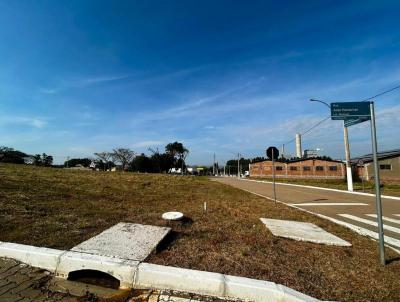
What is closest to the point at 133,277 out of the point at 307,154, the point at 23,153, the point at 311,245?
the point at 311,245

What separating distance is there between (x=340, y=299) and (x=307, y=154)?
8686 cm

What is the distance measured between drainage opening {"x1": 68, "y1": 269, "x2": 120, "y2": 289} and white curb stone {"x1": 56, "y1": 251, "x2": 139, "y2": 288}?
8 centimetres

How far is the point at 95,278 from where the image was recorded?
352 centimetres

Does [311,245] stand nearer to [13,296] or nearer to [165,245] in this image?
[165,245]

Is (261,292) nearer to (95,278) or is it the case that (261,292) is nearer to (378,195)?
(95,278)

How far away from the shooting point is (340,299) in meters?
3.24

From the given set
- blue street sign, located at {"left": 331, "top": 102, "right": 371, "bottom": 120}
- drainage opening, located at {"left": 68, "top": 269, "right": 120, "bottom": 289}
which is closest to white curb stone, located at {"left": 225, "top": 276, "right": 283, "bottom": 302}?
drainage opening, located at {"left": 68, "top": 269, "right": 120, "bottom": 289}

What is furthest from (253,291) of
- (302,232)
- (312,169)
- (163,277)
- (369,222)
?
(312,169)

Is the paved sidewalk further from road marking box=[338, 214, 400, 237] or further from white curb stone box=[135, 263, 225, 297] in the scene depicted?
road marking box=[338, 214, 400, 237]

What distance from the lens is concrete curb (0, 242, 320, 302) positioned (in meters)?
3.15

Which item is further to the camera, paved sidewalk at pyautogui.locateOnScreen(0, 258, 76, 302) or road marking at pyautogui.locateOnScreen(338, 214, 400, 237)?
road marking at pyautogui.locateOnScreen(338, 214, 400, 237)

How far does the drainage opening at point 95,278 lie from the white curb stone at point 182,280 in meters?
0.33

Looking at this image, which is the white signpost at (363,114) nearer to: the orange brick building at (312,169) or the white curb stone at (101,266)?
the white curb stone at (101,266)

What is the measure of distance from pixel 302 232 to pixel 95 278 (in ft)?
14.8
